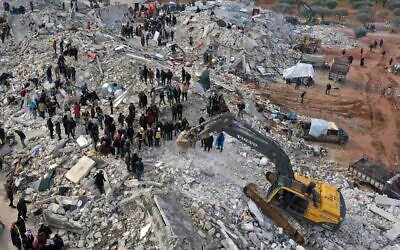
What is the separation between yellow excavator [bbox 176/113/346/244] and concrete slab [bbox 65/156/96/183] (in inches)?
163

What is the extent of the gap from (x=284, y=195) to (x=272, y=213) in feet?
2.45

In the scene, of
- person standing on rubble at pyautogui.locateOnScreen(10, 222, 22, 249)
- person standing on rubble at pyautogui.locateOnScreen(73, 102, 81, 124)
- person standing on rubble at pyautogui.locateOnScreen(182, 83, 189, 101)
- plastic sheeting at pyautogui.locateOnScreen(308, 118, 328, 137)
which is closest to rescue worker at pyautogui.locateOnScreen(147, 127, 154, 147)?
person standing on rubble at pyautogui.locateOnScreen(73, 102, 81, 124)

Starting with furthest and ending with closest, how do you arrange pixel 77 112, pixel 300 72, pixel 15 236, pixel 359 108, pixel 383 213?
pixel 300 72 < pixel 359 108 < pixel 77 112 < pixel 383 213 < pixel 15 236

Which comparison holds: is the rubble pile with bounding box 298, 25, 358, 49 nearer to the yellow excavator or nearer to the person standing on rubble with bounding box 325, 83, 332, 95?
the person standing on rubble with bounding box 325, 83, 332, 95

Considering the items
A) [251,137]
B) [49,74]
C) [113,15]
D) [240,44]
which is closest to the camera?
[251,137]

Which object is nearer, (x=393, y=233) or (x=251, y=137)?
(x=251, y=137)

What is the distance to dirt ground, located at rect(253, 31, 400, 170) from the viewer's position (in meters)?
24.3

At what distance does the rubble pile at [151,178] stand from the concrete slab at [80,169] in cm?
4

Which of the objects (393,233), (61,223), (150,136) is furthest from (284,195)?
(61,223)

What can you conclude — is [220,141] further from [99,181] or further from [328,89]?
[328,89]

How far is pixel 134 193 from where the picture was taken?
50.2ft

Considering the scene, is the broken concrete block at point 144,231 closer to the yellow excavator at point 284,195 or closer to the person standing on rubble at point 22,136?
the yellow excavator at point 284,195

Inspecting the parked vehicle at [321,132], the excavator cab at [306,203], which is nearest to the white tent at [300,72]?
the parked vehicle at [321,132]

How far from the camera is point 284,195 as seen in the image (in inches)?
613
